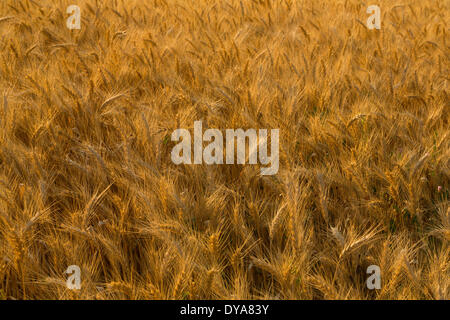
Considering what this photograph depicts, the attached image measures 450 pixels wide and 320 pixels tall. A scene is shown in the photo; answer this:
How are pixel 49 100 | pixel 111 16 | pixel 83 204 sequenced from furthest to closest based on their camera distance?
pixel 111 16, pixel 49 100, pixel 83 204

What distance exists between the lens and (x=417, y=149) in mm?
1928

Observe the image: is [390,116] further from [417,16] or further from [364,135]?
[417,16]

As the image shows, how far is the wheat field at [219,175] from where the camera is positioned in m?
1.33

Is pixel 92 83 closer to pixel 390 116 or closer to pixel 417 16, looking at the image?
pixel 390 116

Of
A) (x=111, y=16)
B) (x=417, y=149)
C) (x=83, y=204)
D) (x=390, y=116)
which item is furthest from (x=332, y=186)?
(x=111, y=16)

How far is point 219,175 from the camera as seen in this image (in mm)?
1757

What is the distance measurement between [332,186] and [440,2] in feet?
14.0

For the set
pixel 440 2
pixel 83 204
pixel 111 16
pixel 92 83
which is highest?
pixel 440 2

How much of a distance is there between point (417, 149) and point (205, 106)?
0.97 meters

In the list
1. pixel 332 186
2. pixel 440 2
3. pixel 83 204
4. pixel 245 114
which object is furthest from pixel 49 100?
pixel 440 2

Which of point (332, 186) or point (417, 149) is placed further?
point (417, 149)

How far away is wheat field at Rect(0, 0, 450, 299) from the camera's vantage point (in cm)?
133

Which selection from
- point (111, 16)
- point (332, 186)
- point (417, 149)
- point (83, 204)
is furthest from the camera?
point (111, 16)

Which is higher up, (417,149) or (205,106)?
(205,106)
